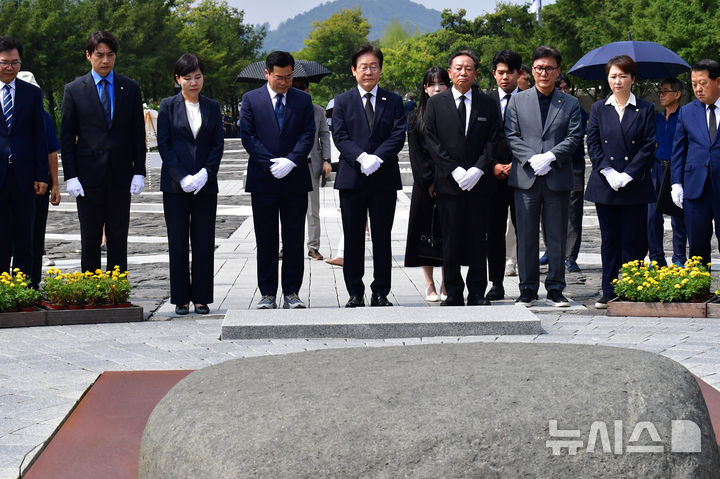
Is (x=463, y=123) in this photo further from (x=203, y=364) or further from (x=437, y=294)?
(x=203, y=364)

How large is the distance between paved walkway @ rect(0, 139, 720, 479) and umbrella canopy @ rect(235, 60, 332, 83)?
3.40m

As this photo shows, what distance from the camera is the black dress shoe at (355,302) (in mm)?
8281

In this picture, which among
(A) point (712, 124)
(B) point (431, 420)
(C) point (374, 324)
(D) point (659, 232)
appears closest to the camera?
(B) point (431, 420)

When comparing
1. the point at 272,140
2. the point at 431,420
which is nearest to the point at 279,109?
the point at 272,140

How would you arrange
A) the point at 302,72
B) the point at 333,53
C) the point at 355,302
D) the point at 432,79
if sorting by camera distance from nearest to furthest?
the point at 355,302 < the point at 432,79 < the point at 302,72 < the point at 333,53

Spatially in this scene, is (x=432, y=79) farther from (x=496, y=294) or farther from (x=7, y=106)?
(x=7, y=106)

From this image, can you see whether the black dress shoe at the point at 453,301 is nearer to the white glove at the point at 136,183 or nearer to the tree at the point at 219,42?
the white glove at the point at 136,183

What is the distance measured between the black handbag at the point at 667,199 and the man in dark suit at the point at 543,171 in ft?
3.85

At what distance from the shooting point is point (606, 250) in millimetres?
8578

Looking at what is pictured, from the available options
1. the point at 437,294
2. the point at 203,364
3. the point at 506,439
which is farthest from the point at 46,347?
the point at 506,439

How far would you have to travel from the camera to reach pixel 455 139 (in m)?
8.15

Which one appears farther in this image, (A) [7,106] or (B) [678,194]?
(B) [678,194]

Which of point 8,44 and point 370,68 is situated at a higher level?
point 8,44

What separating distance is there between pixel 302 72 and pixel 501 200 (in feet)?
13.9
